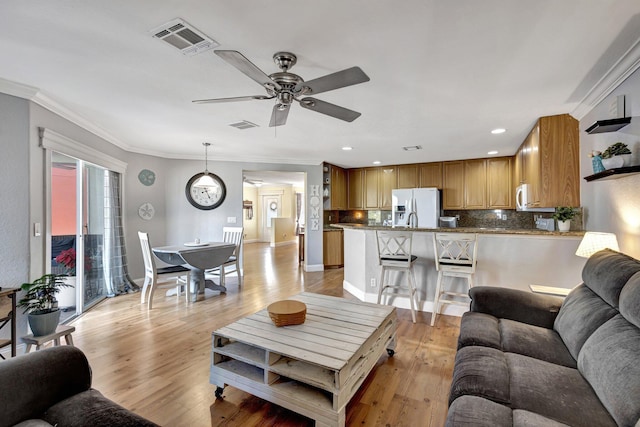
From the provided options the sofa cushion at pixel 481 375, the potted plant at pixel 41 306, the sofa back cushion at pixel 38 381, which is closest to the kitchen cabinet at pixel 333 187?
the potted plant at pixel 41 306

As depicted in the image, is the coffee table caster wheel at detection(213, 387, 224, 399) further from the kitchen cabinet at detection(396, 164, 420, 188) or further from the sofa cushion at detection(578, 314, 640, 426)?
the kitchen cabinet at detection(396, 164, 420, 188)

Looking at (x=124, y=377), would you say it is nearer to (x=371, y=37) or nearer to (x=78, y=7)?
(x=78, y=7)

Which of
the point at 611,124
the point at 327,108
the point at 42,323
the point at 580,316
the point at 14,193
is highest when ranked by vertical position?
the point at 327,108

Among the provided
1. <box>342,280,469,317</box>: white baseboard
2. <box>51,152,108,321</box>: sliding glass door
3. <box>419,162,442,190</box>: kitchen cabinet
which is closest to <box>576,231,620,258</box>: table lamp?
<box>342,280,469,317</box>: white baseboard

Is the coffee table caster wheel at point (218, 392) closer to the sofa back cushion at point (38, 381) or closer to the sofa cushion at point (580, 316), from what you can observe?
the sofa back cushion at point (38, 381)

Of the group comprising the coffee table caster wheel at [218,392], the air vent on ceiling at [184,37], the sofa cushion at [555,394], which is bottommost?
the coffee table caster wheel at [218,392]

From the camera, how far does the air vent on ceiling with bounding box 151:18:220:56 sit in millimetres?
1663

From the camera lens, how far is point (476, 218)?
19.5 feet

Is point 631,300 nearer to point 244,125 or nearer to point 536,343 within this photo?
point 536,343

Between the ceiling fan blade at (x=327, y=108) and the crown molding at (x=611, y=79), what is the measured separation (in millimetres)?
1806

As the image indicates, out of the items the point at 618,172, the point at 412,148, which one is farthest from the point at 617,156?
the point at 412,148

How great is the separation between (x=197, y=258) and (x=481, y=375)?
354 cm

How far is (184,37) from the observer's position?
1.76m

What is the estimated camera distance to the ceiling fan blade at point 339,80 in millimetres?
1625
